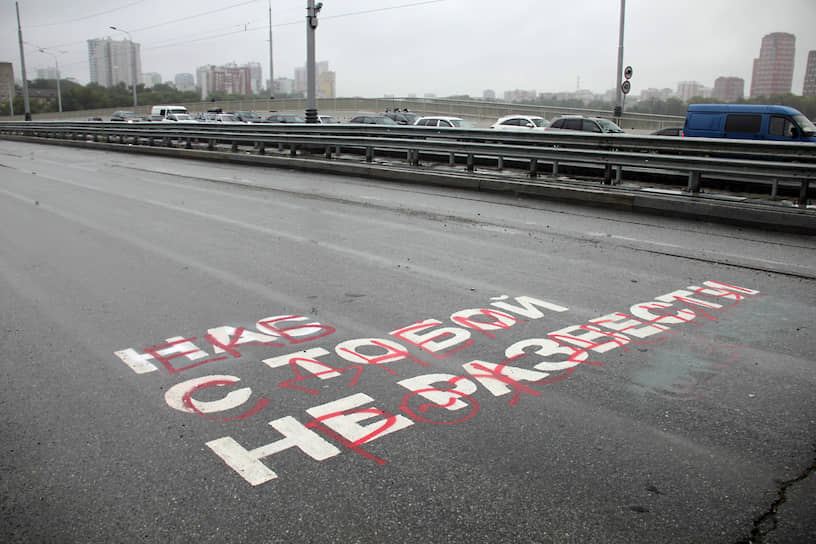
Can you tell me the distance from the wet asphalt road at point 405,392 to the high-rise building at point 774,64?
35034mm

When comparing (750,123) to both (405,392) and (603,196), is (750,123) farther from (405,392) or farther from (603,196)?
(405,392)

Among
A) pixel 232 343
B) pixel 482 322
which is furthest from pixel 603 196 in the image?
pixel 232 343

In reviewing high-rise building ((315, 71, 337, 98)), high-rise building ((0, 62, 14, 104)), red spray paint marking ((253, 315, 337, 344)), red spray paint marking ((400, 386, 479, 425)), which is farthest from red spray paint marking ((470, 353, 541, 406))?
high-rise building ((0, 62, 14, 104))

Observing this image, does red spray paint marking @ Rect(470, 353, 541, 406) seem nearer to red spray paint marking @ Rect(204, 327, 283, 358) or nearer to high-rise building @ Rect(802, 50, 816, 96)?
red spray paint marking @ Rect(204, 327, 283, 358)

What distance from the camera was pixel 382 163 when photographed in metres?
18.9

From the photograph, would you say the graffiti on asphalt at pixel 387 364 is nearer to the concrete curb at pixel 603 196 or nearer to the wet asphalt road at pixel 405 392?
the wet asphalt road at pixel 405 392

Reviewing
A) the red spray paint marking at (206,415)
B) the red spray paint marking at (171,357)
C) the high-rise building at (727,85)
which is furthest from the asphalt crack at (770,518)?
the high-rise building at (727,85)

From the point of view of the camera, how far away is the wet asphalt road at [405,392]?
281cm

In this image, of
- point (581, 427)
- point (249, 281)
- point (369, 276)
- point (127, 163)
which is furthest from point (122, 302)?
point (127, 163)

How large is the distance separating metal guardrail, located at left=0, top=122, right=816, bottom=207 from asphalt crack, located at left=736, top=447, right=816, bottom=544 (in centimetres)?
859

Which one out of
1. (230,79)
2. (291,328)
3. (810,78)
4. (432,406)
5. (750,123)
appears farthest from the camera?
(230,79)

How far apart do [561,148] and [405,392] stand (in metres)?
11.4

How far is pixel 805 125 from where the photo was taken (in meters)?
18.7

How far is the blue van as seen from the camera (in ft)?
60.9
